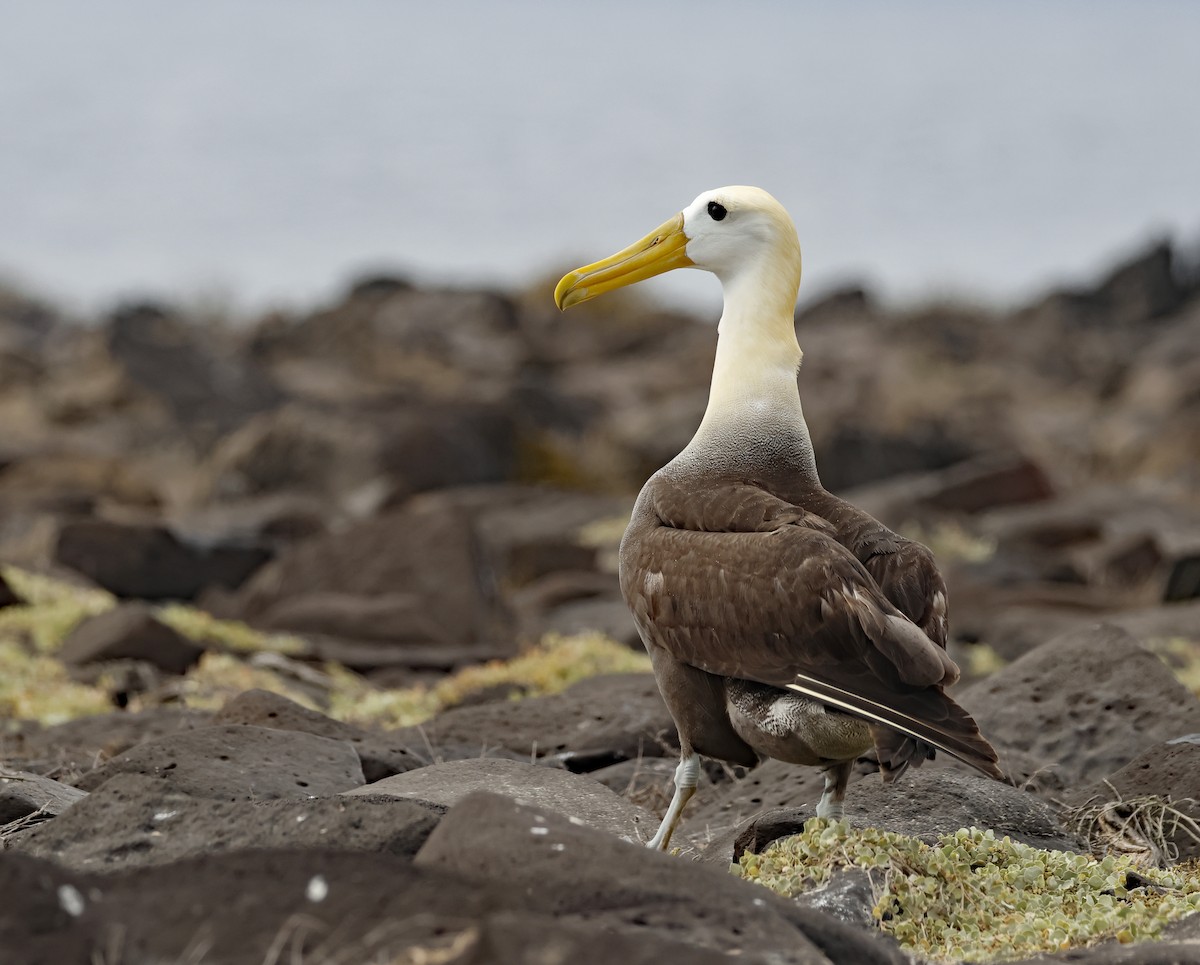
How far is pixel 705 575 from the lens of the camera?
4707 millimetres

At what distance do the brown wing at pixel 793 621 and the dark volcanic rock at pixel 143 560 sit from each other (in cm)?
1002

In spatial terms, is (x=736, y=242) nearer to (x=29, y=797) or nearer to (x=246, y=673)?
(x=29, y=797)

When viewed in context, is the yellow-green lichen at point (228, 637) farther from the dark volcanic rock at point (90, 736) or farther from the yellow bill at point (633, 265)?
the yellow bill at point (633, 265)

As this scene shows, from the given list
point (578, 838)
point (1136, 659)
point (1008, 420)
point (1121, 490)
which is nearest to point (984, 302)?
point (1008, 420)

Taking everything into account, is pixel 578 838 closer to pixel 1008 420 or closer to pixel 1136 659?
pixel 1136 659

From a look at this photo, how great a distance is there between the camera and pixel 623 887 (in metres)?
3.51

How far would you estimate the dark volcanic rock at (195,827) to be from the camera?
391 cm

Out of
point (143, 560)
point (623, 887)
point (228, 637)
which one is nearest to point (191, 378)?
point (143, 560)

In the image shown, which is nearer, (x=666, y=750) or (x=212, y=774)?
(x=212, y=774)

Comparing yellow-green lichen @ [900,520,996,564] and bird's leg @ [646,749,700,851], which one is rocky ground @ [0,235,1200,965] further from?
bird's leg @ [646,749,700,851]

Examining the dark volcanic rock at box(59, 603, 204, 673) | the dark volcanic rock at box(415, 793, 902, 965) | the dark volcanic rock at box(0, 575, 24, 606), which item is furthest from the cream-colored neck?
the dark volcanic rock at box(0, 575, 24, 606)

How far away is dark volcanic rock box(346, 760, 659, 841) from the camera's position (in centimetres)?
515

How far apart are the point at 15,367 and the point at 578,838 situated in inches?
1149

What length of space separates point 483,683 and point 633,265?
3964mm
